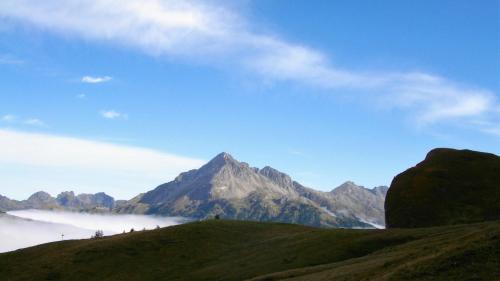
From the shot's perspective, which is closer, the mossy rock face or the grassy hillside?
the grassy hillside

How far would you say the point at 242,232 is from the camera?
8625 cm

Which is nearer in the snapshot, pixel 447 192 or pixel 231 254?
pixel 231 254

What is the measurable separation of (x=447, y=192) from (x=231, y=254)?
37562 mm

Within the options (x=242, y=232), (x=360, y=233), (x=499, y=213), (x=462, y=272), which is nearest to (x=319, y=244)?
(x=360, y=233)

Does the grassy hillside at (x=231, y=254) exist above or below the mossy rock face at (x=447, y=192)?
below

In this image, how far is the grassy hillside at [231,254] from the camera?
49281mm

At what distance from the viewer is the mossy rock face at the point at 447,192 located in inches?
3012

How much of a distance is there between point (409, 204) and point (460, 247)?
4944 cm

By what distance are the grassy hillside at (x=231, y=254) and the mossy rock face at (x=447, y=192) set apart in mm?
13972

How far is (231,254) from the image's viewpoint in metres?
71.4

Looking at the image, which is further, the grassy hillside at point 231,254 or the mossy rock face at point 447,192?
the mossy rock face at point 447,192

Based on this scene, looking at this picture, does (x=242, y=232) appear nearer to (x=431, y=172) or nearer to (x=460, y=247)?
(x=431, y=172)

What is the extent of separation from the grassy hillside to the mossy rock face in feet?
45.8

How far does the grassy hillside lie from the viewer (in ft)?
162
